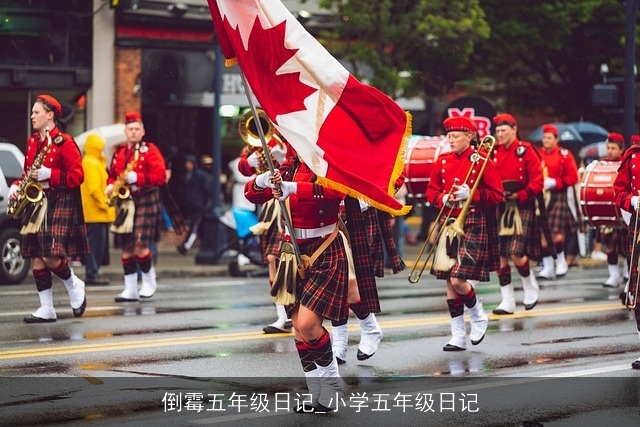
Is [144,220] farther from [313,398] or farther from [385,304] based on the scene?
[313,398]

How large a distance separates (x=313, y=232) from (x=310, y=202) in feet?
0.63

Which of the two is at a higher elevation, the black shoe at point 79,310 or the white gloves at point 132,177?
the white gloves at point 132,177

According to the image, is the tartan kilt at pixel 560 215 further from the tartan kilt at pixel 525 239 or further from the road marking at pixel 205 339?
the tartan kilt at pixel 525 239

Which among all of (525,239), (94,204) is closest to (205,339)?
(525,239)

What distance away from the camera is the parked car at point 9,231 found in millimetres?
18094

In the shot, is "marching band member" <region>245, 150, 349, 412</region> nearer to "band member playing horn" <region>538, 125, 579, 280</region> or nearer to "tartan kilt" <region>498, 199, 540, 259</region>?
"tartan kilt" <region>498, 199, 540, 259</region>

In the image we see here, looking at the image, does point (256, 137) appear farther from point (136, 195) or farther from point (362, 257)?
point (136, 195)

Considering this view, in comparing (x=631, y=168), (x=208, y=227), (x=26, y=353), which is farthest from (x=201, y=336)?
(x=208, y=227)

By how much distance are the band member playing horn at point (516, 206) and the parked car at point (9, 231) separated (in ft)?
21.4

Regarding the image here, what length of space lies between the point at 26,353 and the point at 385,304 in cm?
565

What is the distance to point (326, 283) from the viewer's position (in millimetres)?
8945

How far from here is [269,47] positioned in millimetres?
8867

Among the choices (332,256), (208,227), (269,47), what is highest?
(269,47)

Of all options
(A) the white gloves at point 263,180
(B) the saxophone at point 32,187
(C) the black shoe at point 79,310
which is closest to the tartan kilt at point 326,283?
(A) the white gloves at point 263,180
